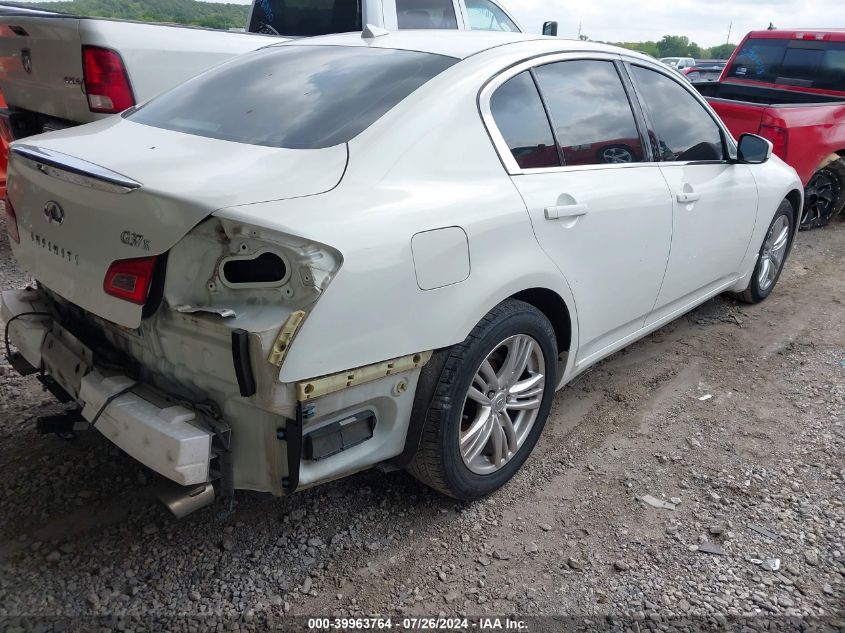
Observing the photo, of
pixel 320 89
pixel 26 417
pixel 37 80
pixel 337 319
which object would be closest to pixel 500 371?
pixel 337 319

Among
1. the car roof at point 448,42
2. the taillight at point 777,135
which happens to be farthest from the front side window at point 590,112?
the taillight at point 777,135

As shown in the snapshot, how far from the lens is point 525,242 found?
2.50 meters

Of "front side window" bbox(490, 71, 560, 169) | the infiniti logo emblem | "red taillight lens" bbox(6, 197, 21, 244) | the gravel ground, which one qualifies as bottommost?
the gravel ground

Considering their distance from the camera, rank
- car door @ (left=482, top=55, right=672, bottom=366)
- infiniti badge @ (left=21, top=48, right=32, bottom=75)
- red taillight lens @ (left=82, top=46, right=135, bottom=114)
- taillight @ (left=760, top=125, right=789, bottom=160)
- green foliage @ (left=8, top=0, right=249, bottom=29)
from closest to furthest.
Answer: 1. car door @ (left=482, top=55, right=672, bottom=366)
2. red taillight lens @ (left=82, top=46, right=135, bottom=114)
3. infiniti badge @ (left=21, top=48, right=32, bottom=75)
4. taillight @ (left=760, top=125, right=789, bottom=160)
5. green foliage @ (left=8, top=0, right=249, bottom=29)

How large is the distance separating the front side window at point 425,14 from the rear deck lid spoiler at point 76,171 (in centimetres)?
394

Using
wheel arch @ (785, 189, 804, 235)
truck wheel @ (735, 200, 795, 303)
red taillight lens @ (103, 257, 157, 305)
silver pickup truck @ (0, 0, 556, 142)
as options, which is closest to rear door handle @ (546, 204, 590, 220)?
red taillight lens @ (103, 257, 157, 305)

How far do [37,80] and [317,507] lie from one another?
387 centimetres

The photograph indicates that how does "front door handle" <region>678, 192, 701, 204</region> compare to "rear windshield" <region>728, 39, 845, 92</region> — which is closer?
"front door handle" <region>678, 192, 701, 204</region>

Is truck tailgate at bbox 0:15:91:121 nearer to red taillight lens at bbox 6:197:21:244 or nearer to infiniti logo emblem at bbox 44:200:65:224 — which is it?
red taillight lens at bbox 6:197:21:244

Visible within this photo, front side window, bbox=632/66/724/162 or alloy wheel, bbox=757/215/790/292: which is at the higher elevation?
front side window, bbox=632/66/724/162

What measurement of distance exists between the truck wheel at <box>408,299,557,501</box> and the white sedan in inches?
0.4

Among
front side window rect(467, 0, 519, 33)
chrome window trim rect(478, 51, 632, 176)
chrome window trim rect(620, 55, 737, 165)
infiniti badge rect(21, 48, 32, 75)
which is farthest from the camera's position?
front side window rect(467, 0, 519, 33)

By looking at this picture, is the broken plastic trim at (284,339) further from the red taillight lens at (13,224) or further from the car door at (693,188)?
the car door at (693,188)

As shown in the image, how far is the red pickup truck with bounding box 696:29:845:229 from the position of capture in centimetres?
619
